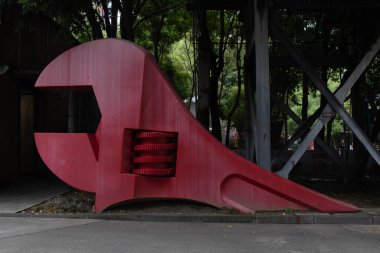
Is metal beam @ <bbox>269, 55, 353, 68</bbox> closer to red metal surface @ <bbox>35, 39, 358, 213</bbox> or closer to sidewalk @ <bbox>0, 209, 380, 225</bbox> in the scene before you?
red metal surface @ <bbox>35, 39, 358, 213</bbox>

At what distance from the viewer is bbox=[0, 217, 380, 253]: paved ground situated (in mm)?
7496

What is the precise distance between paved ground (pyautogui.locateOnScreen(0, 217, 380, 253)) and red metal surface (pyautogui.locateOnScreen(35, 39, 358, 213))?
0.72 meters

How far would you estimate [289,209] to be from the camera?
Result: 10086mm

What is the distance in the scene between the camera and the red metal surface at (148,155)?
10.1 metres

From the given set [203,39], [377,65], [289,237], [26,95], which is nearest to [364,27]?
[377,65]

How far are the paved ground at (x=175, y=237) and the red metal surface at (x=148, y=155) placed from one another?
2.37ft

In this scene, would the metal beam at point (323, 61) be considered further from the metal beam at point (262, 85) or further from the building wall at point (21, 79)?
the building wall at point (21, 79)

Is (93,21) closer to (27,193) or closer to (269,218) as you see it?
(27,193)

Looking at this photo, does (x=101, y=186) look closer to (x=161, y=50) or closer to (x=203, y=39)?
(x=203, y=39)

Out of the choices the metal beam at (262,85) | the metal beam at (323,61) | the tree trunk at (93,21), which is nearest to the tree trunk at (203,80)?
the metal beam at (323,61)

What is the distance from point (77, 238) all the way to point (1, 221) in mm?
2557

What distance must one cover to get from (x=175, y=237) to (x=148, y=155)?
226cm

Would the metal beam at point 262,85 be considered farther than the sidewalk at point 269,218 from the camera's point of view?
Yes

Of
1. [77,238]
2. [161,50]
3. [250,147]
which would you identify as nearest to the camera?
[77,238]
